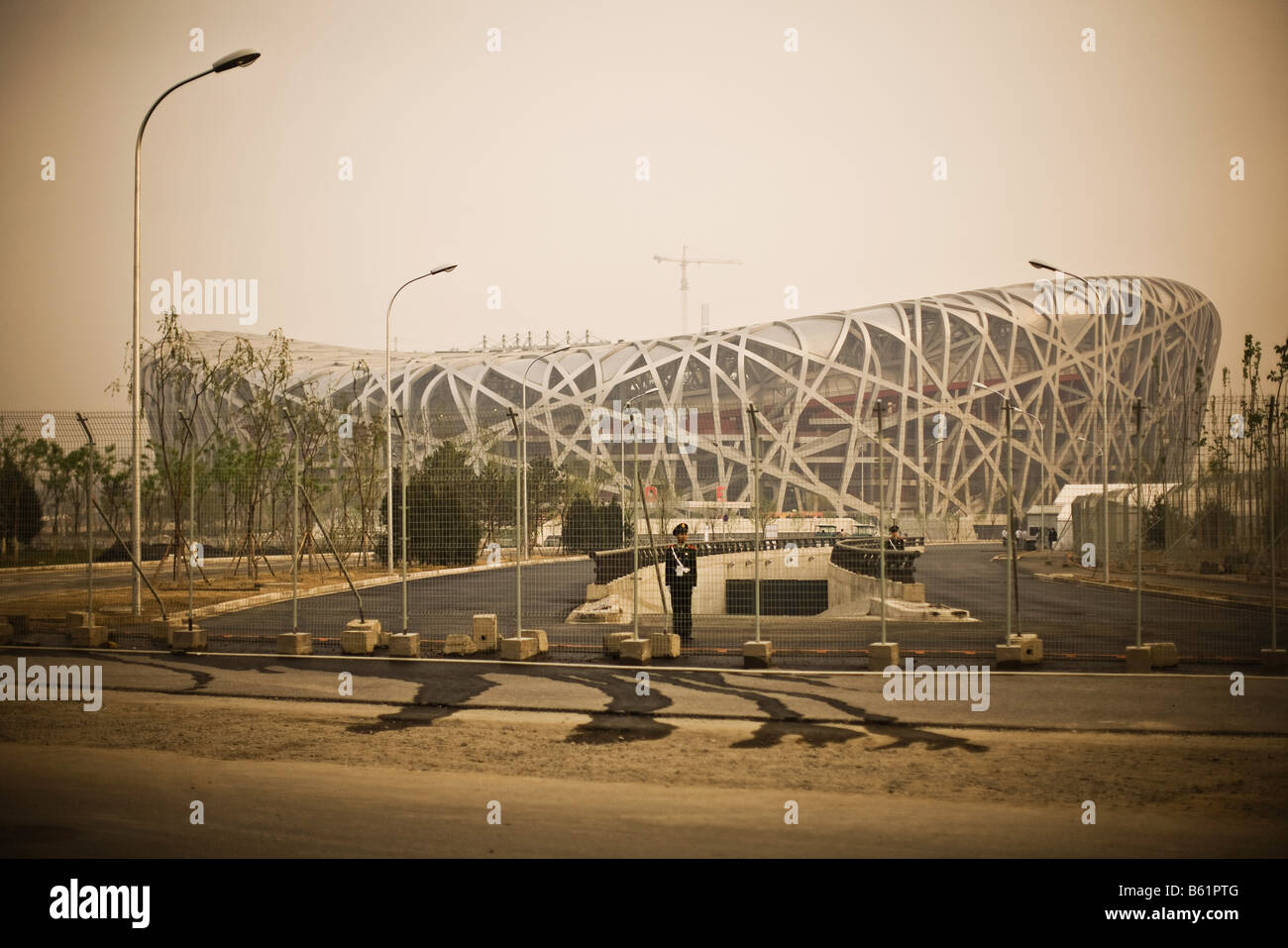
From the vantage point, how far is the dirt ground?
21.6ft

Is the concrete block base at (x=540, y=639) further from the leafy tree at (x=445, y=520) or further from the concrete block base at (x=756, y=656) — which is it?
the leafy tree at (x=445, y=520)

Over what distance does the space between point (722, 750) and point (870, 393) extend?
78.0 meters

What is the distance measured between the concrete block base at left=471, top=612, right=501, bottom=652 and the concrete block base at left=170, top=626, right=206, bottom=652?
139 inches

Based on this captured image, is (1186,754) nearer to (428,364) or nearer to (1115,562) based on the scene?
(1115,562)

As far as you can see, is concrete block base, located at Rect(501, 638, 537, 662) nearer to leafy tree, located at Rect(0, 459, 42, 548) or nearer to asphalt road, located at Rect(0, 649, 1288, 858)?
asphalt road, located at Rect(0, 649, 1288, 858)

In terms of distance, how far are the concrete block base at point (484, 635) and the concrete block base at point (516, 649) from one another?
2.29 ft

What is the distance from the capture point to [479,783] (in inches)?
264

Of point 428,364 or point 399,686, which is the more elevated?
point 428,364

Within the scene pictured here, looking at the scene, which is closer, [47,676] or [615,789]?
[615,789]

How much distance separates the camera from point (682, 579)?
14.3 metres

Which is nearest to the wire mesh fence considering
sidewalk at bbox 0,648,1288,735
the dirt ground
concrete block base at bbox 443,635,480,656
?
concrete block base at bbox 443,635,480,656
